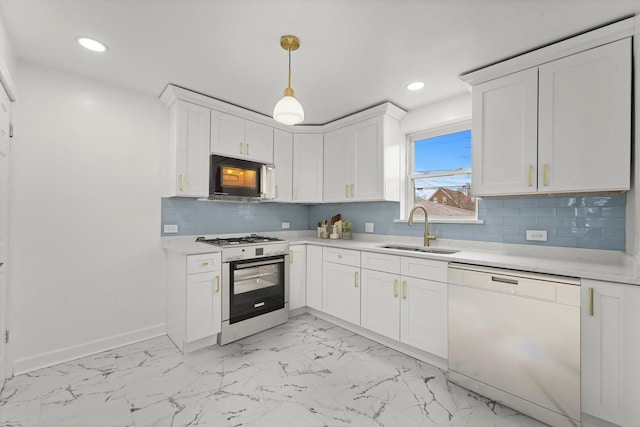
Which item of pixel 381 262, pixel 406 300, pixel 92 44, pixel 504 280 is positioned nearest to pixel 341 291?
pixel 381 262

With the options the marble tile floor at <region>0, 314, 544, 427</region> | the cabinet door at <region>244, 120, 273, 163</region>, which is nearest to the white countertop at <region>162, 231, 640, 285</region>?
the marble tile floor at <region>0, 314, 544, 427</region>

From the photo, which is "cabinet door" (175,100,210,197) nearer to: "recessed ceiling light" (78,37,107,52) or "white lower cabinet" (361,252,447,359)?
"recessed ceiling light" (78,37,107,52)

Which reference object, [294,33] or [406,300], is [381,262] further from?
[294,33]

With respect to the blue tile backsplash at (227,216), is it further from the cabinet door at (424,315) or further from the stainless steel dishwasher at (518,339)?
the stainless steel dishwasher at (518,339)

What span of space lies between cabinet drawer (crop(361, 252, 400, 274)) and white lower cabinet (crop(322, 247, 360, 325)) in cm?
10

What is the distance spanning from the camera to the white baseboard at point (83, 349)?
2.16m

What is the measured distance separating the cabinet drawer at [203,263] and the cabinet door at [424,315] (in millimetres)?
1738

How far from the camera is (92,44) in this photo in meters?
1.98

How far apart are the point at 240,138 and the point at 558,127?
9.48ft

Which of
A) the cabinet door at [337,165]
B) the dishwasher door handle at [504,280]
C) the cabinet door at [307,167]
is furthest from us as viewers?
the cabinet door at [307,167]

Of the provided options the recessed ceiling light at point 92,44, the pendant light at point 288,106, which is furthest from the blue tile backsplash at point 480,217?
the pendant light at point 288,106

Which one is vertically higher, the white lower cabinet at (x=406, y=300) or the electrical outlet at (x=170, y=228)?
the electrical outlet at (x=170, y=228)

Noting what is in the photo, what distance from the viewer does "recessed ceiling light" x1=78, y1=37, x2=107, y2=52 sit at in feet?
6.37

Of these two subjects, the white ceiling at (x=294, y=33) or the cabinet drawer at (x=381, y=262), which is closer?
the white ceiling at (x=294, y=33)
